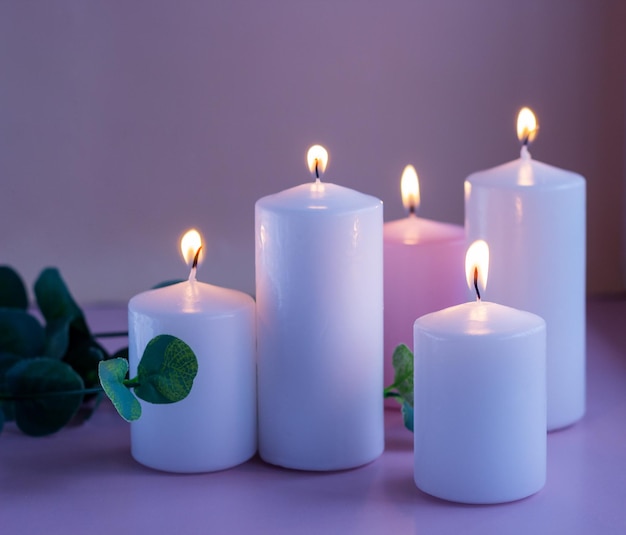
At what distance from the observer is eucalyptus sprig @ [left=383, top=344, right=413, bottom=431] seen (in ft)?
3.85

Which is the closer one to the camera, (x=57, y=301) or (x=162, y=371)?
(x=162, y=371)

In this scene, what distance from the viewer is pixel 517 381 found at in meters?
1.02

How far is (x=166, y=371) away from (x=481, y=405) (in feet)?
0.95

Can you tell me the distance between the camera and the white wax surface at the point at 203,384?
3.62 ft

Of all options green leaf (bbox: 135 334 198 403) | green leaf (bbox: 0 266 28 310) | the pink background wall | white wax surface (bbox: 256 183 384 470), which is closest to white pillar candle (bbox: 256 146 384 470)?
white wax surface (bbox: 256 183 384 470)

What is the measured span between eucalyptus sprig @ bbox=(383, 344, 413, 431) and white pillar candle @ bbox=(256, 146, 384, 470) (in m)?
0.05

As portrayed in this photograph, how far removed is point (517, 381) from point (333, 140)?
2.98 feet

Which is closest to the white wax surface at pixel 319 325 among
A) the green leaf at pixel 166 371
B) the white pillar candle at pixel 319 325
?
the white pillar candle at pixel 319 325

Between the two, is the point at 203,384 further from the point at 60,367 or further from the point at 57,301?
the point at 57,301

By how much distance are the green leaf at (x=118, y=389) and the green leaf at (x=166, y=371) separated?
0.10 feet

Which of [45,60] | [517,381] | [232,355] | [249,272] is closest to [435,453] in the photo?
[517,381]

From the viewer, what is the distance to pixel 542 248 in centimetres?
120

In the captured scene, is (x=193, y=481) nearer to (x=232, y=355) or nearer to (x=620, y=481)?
(x=232, y=355)

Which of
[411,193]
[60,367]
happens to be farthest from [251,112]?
[60,367]
